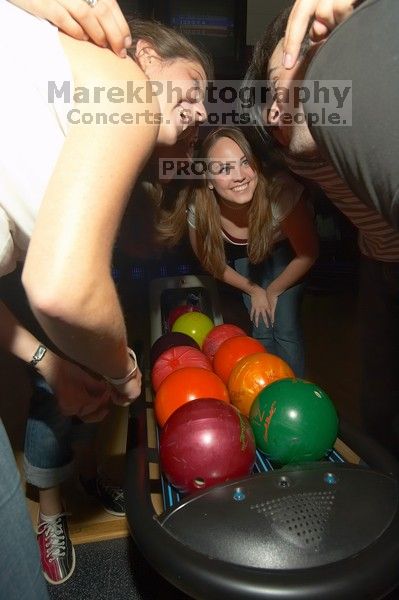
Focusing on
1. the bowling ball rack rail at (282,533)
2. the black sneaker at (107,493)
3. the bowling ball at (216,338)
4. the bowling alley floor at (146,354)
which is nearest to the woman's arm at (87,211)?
the bowling ball rack rail at (282,533)

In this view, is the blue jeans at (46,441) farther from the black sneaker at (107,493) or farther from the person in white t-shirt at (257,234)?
the person in white t-shirt at (257,234)

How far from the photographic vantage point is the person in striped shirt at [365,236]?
1.32 meters

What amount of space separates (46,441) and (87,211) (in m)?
0.95

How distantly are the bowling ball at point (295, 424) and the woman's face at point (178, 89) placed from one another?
2.45ft

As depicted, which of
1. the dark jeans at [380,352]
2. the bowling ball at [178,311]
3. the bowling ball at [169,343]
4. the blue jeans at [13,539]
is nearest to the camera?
the blue jeans at [13,539]

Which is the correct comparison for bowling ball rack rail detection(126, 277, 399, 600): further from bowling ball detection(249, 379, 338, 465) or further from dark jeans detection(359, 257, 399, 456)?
dark jeans detection(359, 257, 399, 456)

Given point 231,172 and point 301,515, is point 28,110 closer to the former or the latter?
point 301,515

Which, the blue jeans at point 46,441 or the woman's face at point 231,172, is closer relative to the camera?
the blue jeans at point 46,441

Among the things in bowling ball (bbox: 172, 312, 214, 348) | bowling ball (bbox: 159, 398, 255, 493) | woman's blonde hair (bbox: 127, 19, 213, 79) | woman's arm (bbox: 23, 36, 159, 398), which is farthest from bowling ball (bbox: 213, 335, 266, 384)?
woman's arm (bbox: 23, 36, 159, 398)

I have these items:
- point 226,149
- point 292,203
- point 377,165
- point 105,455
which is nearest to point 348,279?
point 292,203

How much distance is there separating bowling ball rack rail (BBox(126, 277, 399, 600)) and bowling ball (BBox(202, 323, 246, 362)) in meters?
0.73

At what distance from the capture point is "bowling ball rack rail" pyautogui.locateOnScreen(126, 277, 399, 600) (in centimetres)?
83

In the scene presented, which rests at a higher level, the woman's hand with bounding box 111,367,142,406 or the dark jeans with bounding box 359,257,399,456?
the woman's hand with bounding box 111,367,142,406

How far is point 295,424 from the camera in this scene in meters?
1.20
